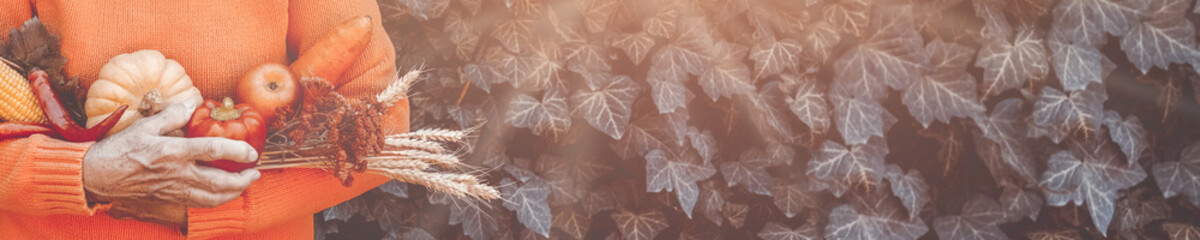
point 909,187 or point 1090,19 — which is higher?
point 1090,19

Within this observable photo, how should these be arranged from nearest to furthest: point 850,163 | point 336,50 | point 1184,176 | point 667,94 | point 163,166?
point 163,166 < point 336,50 < point 667,94 < point 850,163 < point 1184,176

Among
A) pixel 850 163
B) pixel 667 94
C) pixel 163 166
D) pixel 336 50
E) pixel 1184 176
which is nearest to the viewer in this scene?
pixel 163 166

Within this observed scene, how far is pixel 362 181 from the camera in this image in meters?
1.07

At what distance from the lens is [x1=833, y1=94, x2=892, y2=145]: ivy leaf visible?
5.46 ft

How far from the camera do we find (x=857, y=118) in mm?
1674

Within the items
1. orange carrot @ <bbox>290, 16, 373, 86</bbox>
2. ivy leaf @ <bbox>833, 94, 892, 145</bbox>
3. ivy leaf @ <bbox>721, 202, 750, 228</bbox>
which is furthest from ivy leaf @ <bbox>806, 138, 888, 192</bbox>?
orange carrot @ <bbox>290, 16, 373, 86</bbox>

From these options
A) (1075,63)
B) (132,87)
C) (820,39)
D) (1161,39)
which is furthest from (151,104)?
(1161,39)

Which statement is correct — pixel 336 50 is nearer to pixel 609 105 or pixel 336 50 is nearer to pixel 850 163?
pixel 609 105

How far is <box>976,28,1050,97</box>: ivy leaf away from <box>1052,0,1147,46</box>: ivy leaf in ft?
0.23

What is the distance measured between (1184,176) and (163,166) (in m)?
2.18

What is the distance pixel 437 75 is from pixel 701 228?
0.74 m

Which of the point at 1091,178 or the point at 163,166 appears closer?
the point at 163,166

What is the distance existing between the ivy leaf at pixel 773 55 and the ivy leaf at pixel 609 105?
0.27m

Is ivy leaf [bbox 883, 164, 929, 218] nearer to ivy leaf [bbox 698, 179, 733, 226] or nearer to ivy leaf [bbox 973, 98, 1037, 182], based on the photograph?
ivy leaf [bbox 973, 98, 1037, 182]
